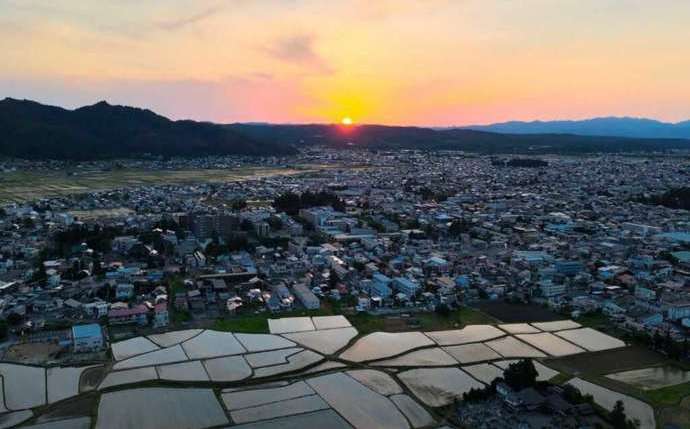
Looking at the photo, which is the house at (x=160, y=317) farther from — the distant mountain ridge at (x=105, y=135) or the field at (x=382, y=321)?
the distant mountain ridge at (x=105, y=135)

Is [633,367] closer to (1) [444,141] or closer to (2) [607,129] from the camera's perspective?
(1) [444,141]

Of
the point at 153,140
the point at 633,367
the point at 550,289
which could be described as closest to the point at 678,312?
the point at 550,289

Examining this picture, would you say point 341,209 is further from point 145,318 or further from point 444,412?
point 444,412

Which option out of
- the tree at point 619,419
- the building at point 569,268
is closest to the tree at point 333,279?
the building at point 569,268

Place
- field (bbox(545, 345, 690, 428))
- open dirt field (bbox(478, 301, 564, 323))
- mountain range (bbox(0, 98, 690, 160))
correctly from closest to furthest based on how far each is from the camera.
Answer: field (bbox(545, 345, 690, 428)) < open dirt field (bbox(478, 301, 564, 323)) < mountain range (bbox(0, 98, 690, 160))

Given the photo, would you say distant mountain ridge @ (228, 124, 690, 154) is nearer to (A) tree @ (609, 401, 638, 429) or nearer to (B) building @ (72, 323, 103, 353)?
(B) building @ (72, 323, 103, 353)

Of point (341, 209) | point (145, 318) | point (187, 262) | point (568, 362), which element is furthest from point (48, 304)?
point (341, 209)

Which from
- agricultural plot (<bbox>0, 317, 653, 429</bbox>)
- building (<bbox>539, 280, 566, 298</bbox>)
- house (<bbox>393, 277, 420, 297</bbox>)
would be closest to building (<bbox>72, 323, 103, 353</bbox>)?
agricultural plot (<bbox>0, 317, 653, 429</bbox>)
